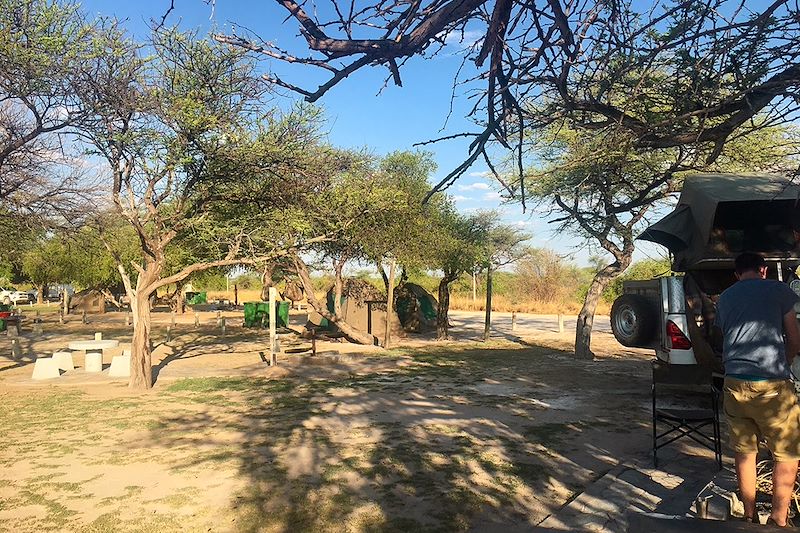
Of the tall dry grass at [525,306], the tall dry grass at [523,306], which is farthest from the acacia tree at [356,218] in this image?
the tall dry grass at [525,306]

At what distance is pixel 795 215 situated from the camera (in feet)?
23.0

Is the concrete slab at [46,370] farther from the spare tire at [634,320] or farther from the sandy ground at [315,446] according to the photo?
the spare tire at [634,320]

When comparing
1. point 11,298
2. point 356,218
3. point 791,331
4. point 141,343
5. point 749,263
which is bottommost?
point 141,343

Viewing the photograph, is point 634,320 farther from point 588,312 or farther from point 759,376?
point 588,312

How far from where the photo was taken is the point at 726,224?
738 cm

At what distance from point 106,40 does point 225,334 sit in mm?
15409

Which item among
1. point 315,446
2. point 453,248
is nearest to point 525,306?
point 453,248

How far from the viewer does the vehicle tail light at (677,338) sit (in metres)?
7.06

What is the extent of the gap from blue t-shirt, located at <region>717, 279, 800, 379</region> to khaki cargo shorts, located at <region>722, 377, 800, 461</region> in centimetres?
7

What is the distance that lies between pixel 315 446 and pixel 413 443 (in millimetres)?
1081

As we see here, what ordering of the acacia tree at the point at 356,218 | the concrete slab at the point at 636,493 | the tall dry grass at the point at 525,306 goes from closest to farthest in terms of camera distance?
1. the concrete slab at the point at 636,493
2. the acacia tree at the point at 356,218
3. the tall dry grass at the point at 525,306

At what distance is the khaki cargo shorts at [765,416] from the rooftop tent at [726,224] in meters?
3.66

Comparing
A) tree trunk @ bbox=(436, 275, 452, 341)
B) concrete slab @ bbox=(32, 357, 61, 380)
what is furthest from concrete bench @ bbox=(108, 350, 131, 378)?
tree trunk @ bbox=(436, 275, 452, 341)

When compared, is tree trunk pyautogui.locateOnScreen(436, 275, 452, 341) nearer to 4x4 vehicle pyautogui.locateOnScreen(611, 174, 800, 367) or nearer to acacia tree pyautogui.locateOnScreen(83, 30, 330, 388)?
acacia tree pyautogui.locateOnScreen(83, 30, 330, 388)
